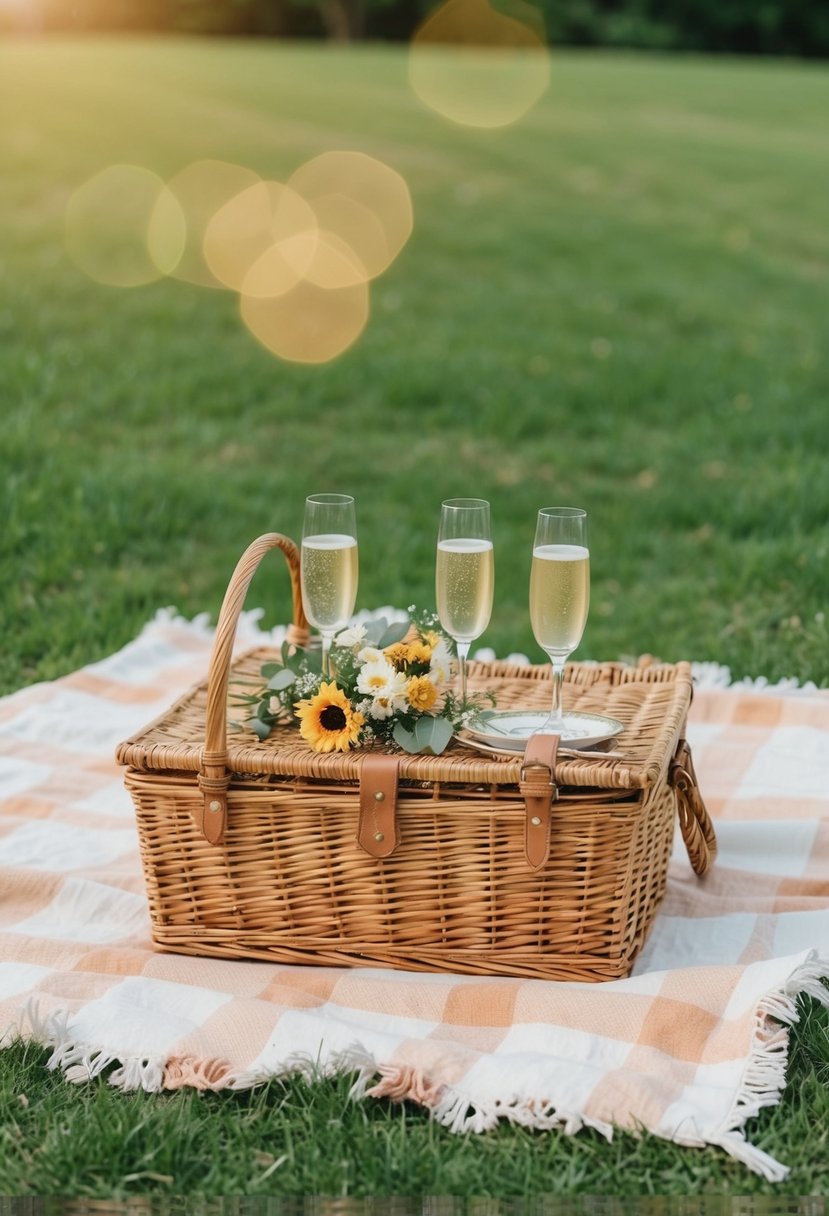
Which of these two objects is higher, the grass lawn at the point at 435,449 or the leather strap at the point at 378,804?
the leather strap at the point at 378,804

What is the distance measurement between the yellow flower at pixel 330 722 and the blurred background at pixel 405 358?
78.1 inches

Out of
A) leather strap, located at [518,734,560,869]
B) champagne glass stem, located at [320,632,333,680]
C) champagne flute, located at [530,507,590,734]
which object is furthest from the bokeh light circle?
leather strap, located at [518,734,560,869]

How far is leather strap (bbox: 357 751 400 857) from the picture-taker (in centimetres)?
237

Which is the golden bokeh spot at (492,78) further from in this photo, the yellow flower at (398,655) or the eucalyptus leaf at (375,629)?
the yellow flower at (398,655)

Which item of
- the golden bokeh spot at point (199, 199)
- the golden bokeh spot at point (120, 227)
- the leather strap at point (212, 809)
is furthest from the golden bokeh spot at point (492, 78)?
the leather strap at point (212, 809)

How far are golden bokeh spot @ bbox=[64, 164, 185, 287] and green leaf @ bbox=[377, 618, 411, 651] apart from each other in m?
5.83

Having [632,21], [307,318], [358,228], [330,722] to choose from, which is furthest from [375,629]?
[632,21]

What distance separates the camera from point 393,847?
2404 mm

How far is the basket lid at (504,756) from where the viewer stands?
7.69 ft

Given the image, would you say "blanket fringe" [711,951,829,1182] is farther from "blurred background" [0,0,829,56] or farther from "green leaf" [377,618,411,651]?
"blurred background" [0,0,829,56]

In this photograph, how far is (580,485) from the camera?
6023mm

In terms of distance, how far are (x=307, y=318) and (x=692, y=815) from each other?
17.7 feet

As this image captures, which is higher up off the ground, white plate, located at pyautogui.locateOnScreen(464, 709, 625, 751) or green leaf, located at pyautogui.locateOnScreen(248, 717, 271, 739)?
white plate, located at pyautogui.locateOnScreen(464, 709, 625, 751)

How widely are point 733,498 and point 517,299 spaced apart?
3.05 metres
